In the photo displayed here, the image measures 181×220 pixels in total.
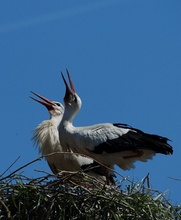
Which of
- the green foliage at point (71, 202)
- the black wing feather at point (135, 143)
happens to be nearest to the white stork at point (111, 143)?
the black wing feather at point (135, 143)

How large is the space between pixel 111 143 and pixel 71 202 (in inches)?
133

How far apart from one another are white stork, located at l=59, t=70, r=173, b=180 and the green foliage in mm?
3095

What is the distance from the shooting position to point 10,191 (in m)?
8.47

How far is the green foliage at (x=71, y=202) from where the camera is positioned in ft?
27.3

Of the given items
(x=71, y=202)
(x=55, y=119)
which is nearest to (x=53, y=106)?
(x=55, y=119)

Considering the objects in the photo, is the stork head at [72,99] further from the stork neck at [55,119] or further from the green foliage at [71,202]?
the green foliage at [71,202]

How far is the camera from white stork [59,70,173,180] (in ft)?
38.1

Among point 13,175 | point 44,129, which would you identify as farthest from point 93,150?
point 13,175

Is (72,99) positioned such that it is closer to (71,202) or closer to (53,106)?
(53,106)

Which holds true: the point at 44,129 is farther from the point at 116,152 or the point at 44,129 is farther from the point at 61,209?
the point at 61,209

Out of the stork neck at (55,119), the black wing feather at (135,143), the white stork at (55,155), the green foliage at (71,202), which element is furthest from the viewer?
the stork neck at (55,119)

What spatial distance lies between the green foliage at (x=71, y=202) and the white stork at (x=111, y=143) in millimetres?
3095

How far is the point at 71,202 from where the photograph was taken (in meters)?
8.38

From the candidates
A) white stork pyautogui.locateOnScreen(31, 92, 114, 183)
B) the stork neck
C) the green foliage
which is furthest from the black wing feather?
the green foliage
